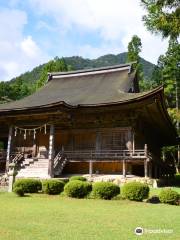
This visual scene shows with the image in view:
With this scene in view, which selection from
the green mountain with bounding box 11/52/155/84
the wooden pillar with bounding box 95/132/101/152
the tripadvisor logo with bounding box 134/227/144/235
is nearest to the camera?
the tripadvisor logo with bounding box 134/227/144/235

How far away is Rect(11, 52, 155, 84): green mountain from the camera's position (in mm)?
106938

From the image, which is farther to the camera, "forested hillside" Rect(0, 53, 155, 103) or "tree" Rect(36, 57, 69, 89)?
"forested hillside" Rect(0, 53, 155, 103)

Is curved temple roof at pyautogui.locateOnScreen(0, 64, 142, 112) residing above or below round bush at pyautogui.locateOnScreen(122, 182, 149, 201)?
above

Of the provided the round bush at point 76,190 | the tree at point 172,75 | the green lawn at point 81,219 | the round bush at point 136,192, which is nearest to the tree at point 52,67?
the tree at point 172,75

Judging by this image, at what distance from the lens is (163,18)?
1319 cm

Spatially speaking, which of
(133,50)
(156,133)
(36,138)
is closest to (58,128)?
(36,138)

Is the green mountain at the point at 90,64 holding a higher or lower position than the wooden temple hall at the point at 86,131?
higher

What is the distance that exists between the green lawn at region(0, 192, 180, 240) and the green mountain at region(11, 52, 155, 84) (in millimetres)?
91567

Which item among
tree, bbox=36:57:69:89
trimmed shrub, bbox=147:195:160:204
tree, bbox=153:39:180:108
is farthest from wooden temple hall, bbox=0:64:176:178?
tree, bbox=36:57:69:89

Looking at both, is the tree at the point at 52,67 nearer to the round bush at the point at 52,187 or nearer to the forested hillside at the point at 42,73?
the forested hillside at the point at 42,73

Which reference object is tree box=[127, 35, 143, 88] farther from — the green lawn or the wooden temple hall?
the green lawn

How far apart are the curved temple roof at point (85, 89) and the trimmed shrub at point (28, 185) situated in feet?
28.2

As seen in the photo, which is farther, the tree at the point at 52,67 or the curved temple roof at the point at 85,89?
the tree at the point at 52,67

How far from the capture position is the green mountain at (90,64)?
106938 mm
